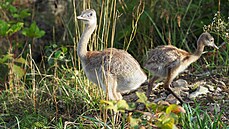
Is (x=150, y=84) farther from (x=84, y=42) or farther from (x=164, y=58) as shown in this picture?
(x=84, y=42)

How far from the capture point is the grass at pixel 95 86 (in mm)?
4809

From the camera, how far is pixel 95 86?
5.60m

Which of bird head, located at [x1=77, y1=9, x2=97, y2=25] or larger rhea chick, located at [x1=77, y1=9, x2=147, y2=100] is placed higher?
bird head, located at [x1=77, y1=9, x2=97, y2=25]

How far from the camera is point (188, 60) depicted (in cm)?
530

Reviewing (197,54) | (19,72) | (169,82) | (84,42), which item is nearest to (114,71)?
(84,42)

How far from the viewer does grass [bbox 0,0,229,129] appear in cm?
481

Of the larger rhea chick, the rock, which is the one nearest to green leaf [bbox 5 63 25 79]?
the larger rhea chick

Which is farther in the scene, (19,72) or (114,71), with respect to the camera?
(19,72)

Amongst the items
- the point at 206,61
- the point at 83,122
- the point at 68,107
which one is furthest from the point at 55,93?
the point at 206,61

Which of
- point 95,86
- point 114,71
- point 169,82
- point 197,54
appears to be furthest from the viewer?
point 95,86

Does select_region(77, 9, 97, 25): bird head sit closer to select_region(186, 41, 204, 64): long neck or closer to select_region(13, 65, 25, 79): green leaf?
select_region(186, 41, 204, 64): long neck

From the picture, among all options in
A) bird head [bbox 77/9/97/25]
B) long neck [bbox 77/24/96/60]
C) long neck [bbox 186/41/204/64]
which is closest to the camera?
bird head [bbox 77/9/97/25]

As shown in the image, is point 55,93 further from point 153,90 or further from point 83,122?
point 153,90

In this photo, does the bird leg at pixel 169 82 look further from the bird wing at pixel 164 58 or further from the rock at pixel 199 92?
the rock at pixel 199 92
